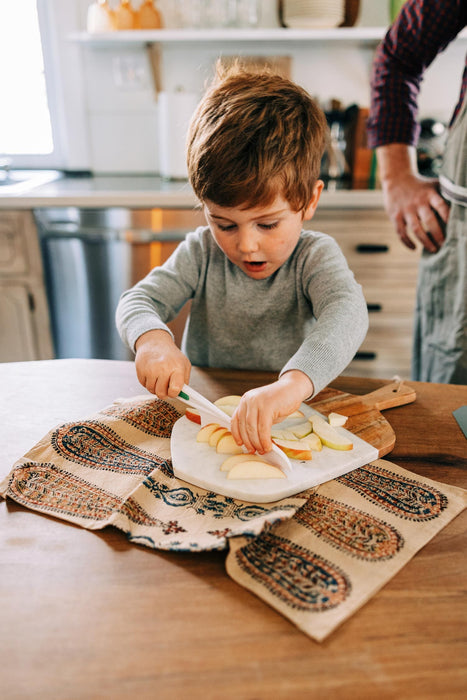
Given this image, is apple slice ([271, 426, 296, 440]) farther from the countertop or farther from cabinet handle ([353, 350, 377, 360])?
cabinet handle ([353, 350, 377, 360])

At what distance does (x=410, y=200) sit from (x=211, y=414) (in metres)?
0.93

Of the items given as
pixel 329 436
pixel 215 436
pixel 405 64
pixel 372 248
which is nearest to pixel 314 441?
pixel 329 436

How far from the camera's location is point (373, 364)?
7.45 feet

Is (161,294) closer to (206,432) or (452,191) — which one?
(206,432)

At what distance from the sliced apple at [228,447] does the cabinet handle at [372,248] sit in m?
1.52

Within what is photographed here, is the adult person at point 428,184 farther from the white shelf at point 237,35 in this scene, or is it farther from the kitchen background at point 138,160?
the white shelf at point 237,35

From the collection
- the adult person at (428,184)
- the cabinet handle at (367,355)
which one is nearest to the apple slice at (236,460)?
the adult person at (428,184)

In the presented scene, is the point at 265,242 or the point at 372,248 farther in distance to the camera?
the point at 372,248

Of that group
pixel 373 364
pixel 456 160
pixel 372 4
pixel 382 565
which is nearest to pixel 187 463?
pixel 382 565

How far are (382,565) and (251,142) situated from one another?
0.63 metres

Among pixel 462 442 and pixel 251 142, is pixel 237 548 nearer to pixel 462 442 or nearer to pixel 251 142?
pixel 462 442

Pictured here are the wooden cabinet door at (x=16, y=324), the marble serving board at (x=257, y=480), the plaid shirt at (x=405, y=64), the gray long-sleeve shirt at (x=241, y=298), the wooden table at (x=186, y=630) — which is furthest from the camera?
the wooden cabinet door at (x=16, y=324)

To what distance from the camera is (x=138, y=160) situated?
256cm

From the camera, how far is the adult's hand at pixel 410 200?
1298 mm
